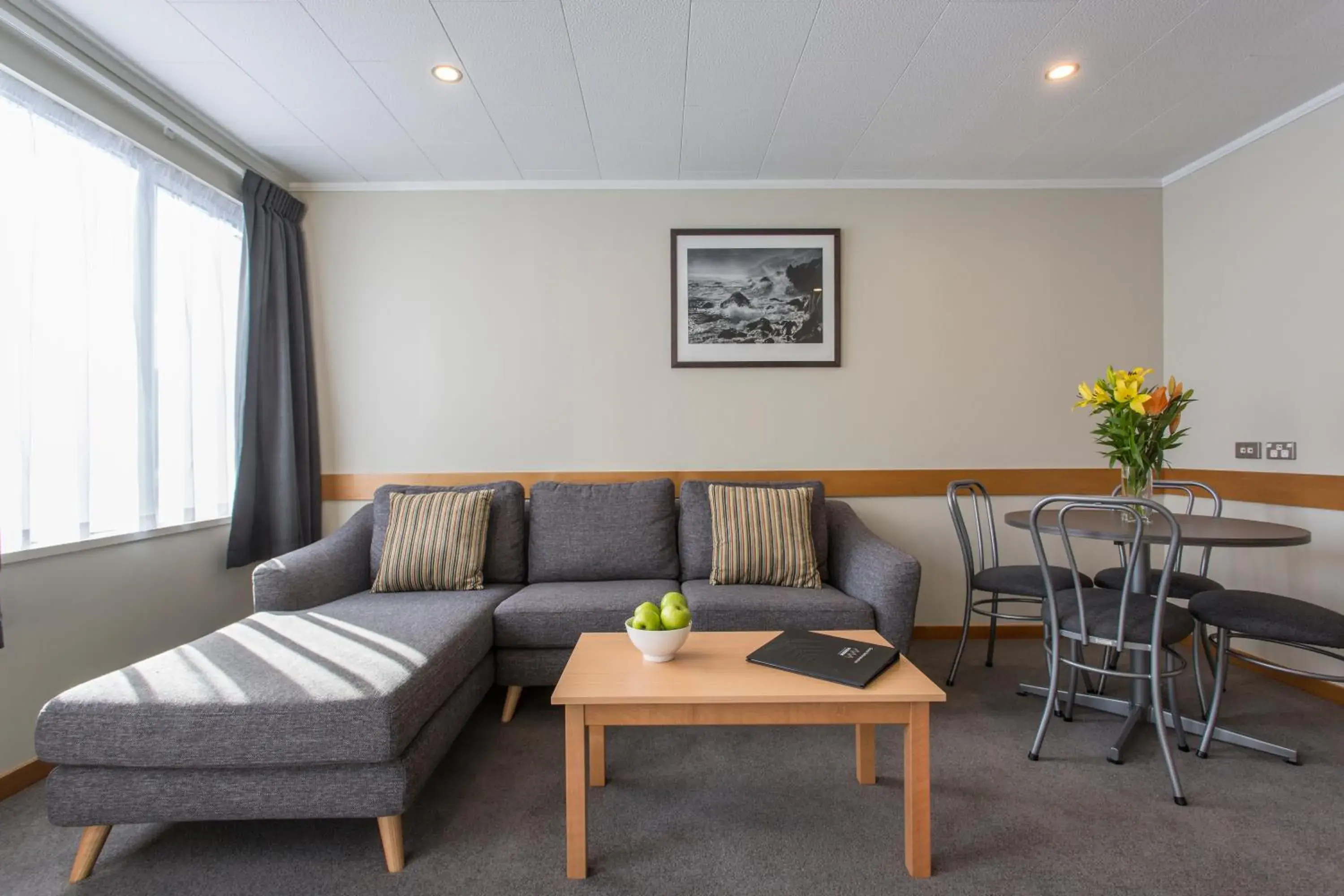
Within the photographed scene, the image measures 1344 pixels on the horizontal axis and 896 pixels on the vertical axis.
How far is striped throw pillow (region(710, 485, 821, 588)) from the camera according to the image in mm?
2873

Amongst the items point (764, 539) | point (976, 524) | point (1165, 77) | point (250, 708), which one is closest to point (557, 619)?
point (764, 539)

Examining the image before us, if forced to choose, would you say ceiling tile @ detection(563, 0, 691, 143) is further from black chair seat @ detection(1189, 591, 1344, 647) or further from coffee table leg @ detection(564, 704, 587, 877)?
black chair seat @ detection(1189, 591, 1344, 647)

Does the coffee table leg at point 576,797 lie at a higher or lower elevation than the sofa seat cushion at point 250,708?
lower

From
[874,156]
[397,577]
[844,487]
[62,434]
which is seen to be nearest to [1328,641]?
[844,487]

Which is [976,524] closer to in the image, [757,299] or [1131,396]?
[1131,396]

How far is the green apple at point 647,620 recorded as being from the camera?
181 centimetres

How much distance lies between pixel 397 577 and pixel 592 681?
4.99 feet

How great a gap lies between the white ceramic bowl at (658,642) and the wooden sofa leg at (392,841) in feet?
2.45

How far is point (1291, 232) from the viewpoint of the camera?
2.87 metres

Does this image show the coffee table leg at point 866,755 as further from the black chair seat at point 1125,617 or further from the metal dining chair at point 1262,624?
the metal dining chair at point 1262,624

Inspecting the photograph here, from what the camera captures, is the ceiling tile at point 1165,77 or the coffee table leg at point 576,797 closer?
the coffee table leg at point 576,797

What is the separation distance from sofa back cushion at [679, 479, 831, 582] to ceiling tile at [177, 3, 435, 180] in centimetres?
218

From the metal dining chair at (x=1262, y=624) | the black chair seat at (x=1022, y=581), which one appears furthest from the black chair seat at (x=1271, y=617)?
the black chair seat at (x=1022, y=581)

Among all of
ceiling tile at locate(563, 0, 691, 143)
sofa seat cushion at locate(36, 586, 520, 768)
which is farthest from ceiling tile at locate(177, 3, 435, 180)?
sofa seat cushion at locate(36, 586, 520, 768)
